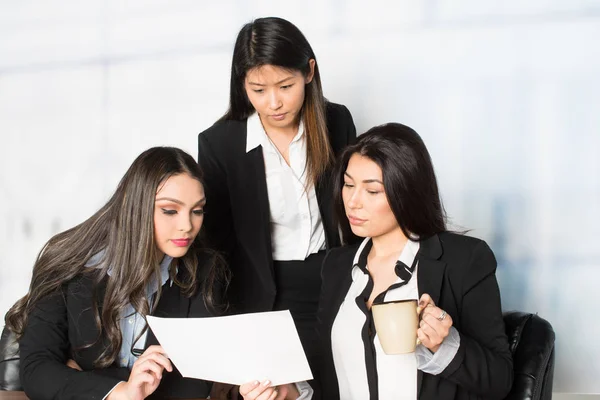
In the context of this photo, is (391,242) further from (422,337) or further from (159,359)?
(159,359)

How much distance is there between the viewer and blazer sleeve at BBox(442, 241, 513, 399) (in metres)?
1.68

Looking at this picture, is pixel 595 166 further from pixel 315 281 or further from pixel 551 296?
pixel 315 281

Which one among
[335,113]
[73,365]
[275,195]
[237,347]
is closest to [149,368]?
[237,347]

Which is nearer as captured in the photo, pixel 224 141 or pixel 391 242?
pixel 391 242

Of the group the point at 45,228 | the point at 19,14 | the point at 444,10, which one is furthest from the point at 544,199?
the point at 19,14

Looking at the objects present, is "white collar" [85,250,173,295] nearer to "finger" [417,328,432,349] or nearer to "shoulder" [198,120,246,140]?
"shoulder" [198,120,246,140]

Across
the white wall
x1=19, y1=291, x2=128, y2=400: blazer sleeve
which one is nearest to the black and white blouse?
x1=19, y1=291, x2=128, y2=400: blazer sleeve

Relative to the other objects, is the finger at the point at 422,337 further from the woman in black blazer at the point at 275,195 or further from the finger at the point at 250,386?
the woman in black blazer at the point at 275,195

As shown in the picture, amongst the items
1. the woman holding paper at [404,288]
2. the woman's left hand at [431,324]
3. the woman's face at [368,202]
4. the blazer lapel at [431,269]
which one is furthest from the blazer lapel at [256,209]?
the woman's left hand at [431,324]

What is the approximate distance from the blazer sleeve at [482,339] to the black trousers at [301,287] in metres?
0.67

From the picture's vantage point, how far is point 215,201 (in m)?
2.44

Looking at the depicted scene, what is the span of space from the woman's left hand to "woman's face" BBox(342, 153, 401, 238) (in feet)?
1.20

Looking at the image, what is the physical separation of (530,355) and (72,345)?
111 centimetres

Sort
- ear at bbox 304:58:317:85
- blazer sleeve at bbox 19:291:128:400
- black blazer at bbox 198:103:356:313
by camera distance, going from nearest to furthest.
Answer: blazer sleeve at bbox 19:291:128:400
ear at bbox 304:58:317:85
black blazer at bbox 198:103:356:313
